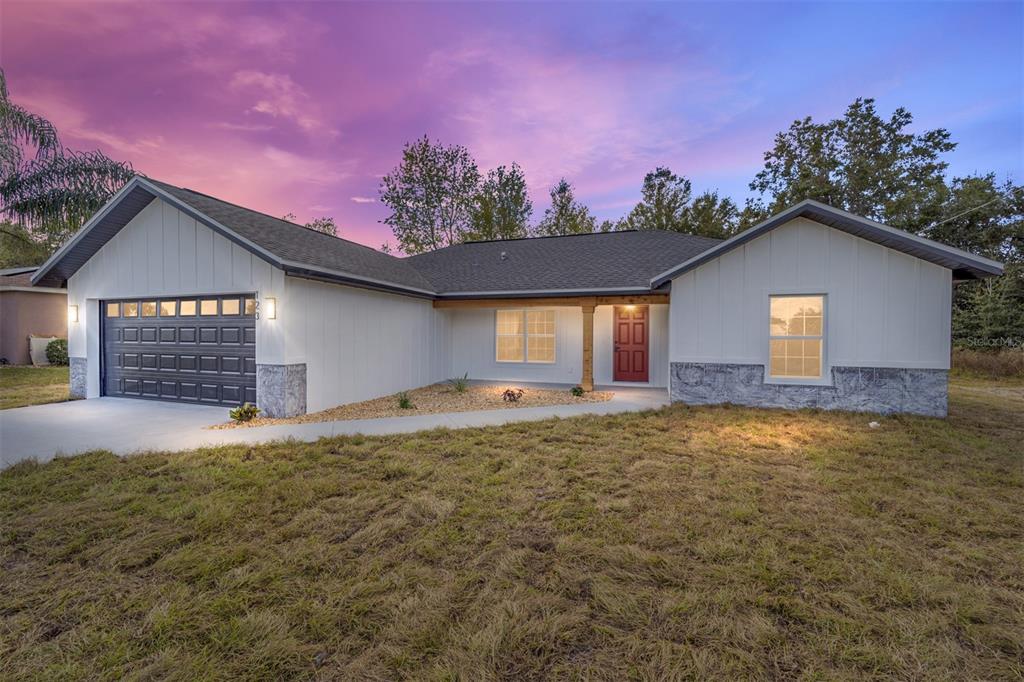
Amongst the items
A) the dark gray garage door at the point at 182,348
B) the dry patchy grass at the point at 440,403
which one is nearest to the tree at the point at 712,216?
the dry patchy grass at the point at 440,403

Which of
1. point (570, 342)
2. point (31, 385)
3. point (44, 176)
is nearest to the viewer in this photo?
point (31, 385)

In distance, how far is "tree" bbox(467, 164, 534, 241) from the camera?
26.7 metres

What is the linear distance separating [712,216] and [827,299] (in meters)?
21.7

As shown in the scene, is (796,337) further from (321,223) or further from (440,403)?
(321,223)

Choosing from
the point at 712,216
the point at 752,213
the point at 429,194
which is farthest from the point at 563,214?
the point at 752,213

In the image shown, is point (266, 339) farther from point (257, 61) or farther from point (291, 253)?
point (257, 61)

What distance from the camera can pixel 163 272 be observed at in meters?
8.25

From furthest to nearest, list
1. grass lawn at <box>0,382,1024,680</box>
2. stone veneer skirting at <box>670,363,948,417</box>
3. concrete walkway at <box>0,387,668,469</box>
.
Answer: stone veneer skirting at <box>670,363,948,417</box>, concrete walkway at <box>0,387,668,469</box>, grass lawn at <box>0,382,1024,680</box>

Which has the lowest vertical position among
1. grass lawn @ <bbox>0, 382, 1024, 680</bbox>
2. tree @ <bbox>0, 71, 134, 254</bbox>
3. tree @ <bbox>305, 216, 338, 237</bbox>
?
grass lawn @ <bbox>0, 382, 1024, 680</bbox>

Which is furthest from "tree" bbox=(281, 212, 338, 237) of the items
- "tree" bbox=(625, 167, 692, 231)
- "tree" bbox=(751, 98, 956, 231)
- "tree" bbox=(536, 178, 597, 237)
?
"tree" bbox=(751, 98, 956, 231)

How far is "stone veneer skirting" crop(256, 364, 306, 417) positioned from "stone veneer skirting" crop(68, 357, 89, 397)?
498 centimetres

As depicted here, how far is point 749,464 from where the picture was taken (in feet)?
15.8

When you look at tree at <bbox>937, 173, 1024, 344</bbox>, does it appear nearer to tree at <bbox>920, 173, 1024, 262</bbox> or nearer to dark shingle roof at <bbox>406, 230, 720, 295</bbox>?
tree at <bbox>920, 173, 1024, 262</bbox>

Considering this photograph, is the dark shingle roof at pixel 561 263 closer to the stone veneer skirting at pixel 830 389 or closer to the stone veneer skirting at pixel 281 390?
the stone veneer skirting at pixel 830 389
